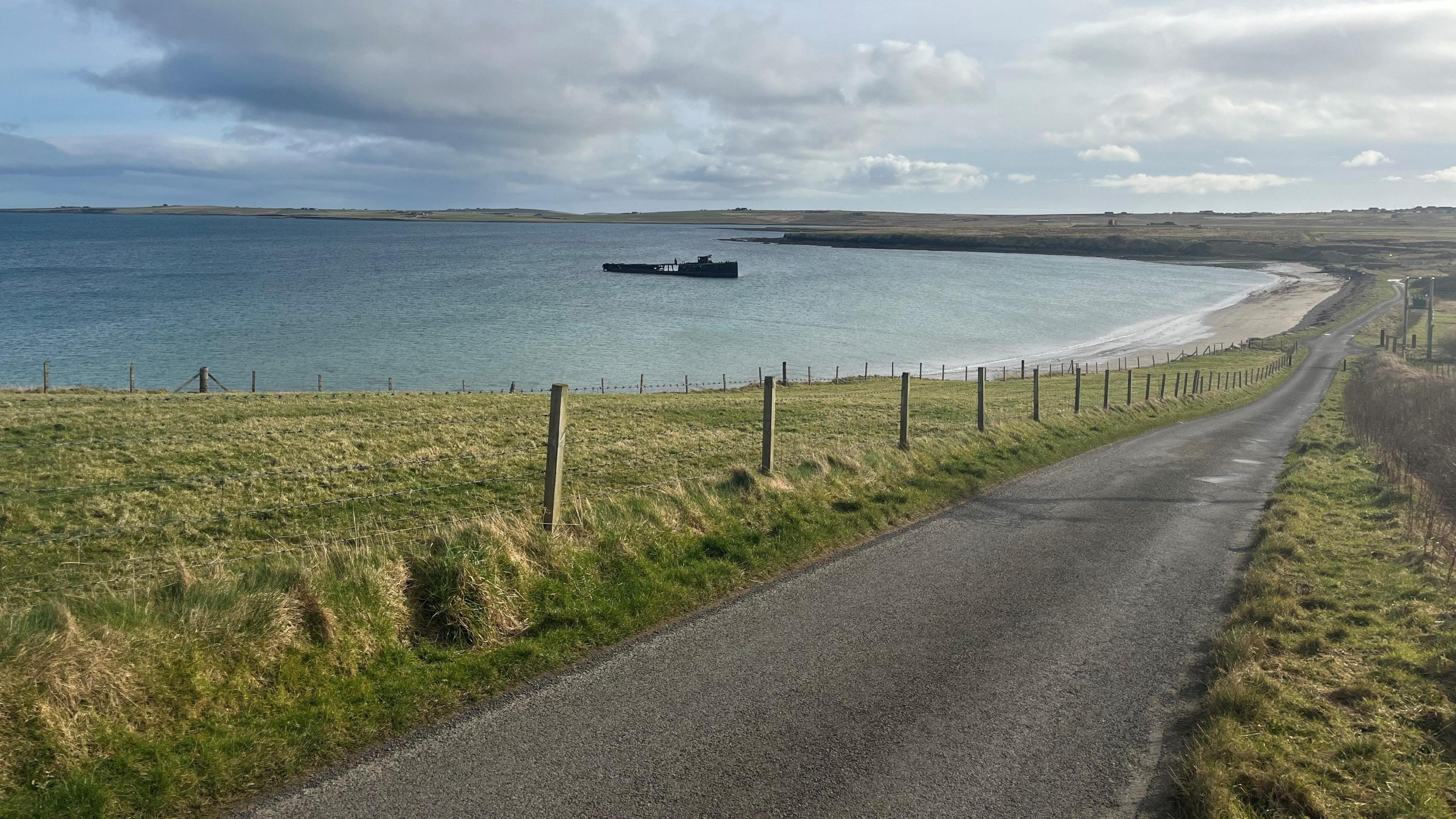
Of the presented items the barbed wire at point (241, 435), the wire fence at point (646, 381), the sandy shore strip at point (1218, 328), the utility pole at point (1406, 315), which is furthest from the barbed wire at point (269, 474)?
the utility pole at point (1406, 315)

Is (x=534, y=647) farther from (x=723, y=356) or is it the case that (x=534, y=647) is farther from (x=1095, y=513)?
(x=723, y=356)

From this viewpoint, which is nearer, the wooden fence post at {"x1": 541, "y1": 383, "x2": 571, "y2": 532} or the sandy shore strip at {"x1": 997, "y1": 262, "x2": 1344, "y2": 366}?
the wooden fence post at {"x1": 541, "y1": 383, "x2": 571, "y2": 532}

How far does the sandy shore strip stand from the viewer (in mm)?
72312

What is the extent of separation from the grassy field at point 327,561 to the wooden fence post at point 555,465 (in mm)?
262

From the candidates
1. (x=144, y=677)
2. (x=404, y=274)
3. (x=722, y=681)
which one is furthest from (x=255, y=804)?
(x=404, y=274)

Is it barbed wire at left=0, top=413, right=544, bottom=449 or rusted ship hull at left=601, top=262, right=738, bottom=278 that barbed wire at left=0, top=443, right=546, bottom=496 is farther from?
rusted ship hull at left=601, top=262, right=738, bottom=278

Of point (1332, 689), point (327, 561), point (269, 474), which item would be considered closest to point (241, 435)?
point (269, 474)

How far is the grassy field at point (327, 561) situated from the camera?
527 centimetres

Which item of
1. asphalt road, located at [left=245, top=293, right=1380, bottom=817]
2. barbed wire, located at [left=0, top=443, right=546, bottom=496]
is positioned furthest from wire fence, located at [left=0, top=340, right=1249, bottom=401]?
asphalt road, located at [left=245, top=293, right=1380, bottom=817]

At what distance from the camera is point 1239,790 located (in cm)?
516

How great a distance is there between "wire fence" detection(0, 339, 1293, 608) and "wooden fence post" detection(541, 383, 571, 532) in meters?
0.05

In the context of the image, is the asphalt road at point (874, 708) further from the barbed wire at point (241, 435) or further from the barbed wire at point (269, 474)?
the barbed wire at point (241, 435)

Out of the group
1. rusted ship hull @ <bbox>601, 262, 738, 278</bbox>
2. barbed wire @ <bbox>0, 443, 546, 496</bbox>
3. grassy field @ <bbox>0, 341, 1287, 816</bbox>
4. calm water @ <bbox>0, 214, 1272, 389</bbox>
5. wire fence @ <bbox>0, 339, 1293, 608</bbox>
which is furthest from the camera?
rusted ship hull @ <bbox>601, 262, 738, 278</bbox>

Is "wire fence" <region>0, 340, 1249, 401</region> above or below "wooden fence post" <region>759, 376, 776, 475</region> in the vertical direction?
below
